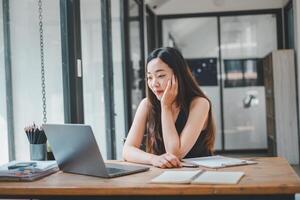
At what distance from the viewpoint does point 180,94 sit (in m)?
2.31

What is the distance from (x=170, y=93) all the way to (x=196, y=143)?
0.27m

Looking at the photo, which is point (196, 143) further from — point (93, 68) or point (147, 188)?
point (93, 68)

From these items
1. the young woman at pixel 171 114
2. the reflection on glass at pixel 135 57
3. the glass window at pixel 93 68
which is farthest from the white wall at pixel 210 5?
the young woman at pixel 171 114

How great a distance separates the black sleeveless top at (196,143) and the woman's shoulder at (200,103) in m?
0.08

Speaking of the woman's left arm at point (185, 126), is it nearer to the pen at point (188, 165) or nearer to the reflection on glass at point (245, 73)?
the pen at point (188, 165)

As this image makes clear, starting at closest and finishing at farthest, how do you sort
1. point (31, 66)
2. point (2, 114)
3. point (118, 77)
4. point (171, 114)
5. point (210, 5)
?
point (171, 114) → point (2, 114) → point (31, 66) → point (118, 77) → point (210, 5)

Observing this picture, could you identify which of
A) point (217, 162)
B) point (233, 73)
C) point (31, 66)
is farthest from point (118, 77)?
point (233, 73)

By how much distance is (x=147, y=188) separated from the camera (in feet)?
4.92

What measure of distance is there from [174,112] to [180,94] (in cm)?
10

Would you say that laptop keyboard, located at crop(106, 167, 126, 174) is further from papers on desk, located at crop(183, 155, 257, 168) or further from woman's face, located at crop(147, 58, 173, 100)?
woman's face, located at crop(147, 58, 173, 100)

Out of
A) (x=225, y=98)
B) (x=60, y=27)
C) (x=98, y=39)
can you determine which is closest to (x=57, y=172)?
(x=60, y=27)
